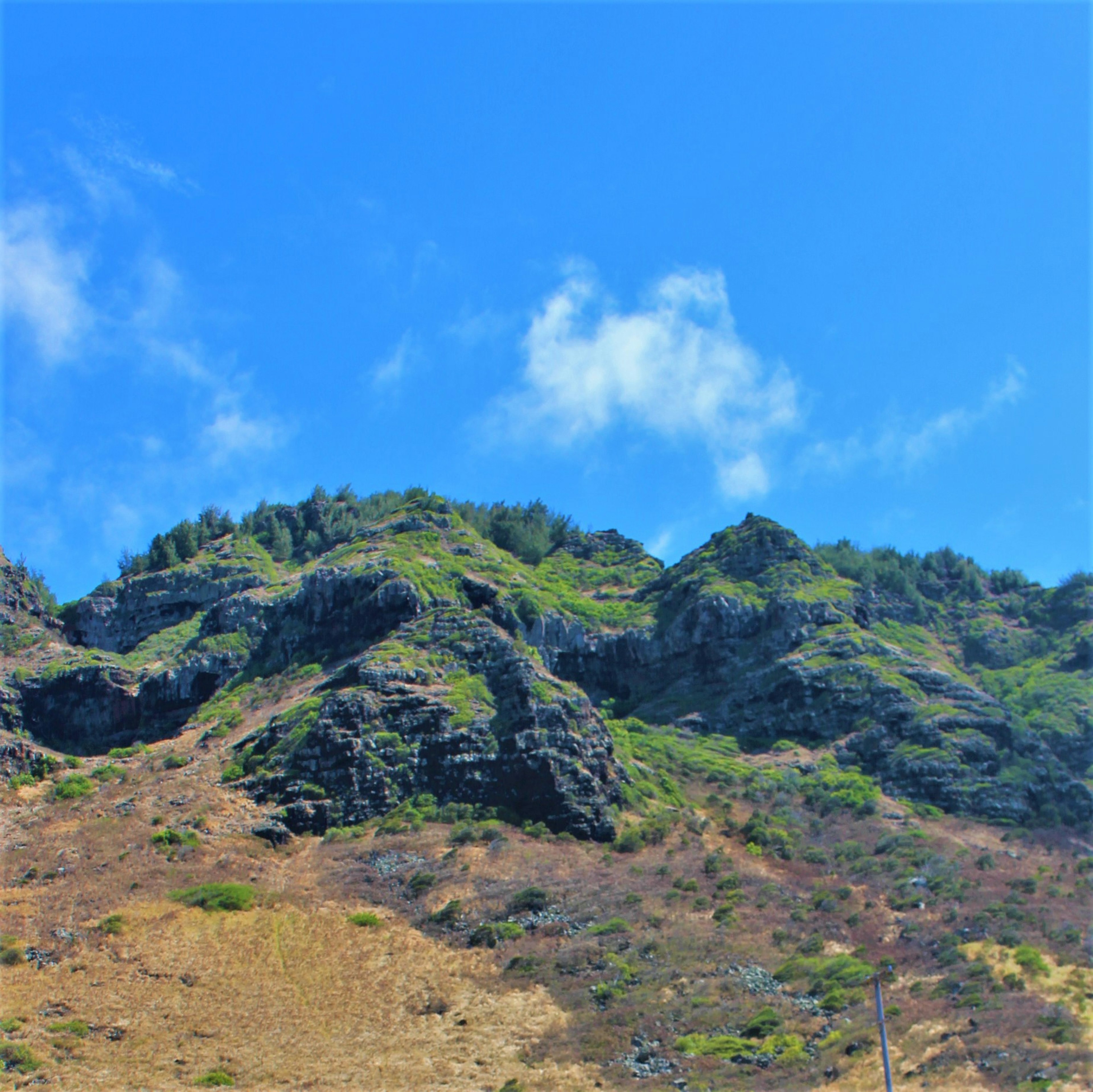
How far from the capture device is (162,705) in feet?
297

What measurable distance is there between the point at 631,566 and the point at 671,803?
62005 millimetres

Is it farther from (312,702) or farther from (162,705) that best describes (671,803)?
(162,705)

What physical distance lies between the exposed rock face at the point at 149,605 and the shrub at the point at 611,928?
6845cm

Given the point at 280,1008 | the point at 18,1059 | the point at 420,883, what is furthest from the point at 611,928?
the point at 18,1059

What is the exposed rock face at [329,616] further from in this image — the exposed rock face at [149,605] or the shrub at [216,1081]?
the shrub at [216,1081]

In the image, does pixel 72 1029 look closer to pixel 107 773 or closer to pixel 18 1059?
pixel 18 1059

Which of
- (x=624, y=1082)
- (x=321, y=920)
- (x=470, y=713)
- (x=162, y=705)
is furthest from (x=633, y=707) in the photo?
(x=624, y=1082)

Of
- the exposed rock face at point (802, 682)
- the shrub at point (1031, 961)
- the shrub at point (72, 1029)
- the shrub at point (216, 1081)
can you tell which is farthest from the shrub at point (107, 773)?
the shrub at point (1031, 961)

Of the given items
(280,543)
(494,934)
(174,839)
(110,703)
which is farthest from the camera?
(280,543)

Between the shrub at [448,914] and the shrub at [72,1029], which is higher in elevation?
the shrub at [448,914]

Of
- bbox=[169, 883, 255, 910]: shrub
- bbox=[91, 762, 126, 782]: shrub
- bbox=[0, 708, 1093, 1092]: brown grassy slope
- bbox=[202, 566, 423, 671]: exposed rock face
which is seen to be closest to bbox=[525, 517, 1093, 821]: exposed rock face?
bbox=[0, 708, 1093, 1092]: brown grassy slope

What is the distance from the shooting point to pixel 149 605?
370 feet

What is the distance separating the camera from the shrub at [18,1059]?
35375 millimetres

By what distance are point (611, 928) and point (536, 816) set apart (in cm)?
1653
